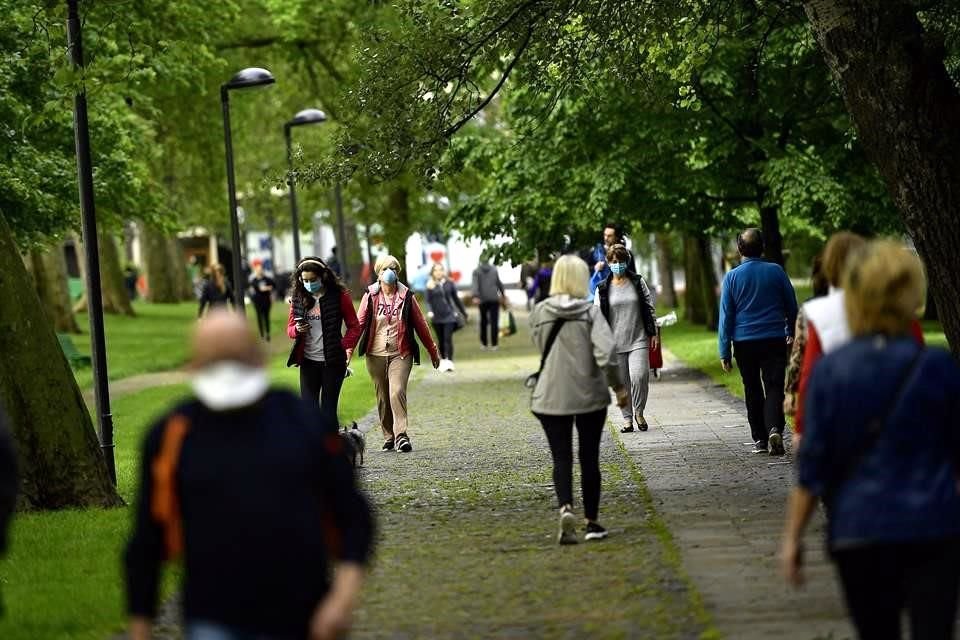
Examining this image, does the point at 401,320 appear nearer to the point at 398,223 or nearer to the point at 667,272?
the point at 398,223

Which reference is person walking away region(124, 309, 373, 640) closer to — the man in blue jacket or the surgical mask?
the man in blue jacket

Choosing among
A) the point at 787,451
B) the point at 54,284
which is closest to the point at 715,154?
the point at 787,451

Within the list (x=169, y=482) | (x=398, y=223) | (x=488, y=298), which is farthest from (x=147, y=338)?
(x=169, y=482)

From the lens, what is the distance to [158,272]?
69.4 metres

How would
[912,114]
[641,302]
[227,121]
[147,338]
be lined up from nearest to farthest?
[912,114]
[641,302]
[227,121]
[147,338]

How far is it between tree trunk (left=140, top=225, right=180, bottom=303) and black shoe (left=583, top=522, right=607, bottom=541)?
2269 inches

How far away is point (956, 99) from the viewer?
12.3 m

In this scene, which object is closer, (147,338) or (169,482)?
(169,482)

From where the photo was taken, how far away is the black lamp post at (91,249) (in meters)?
14.4

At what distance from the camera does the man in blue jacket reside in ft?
47.0

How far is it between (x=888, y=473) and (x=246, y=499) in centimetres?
178

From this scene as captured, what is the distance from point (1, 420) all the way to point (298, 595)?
105 cm

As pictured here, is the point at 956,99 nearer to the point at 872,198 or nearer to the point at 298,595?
the point at 298,595

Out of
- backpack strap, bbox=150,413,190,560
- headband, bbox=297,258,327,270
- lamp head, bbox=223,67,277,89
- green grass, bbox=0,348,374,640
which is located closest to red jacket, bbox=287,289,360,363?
headband, bbox=297,258,327,270
